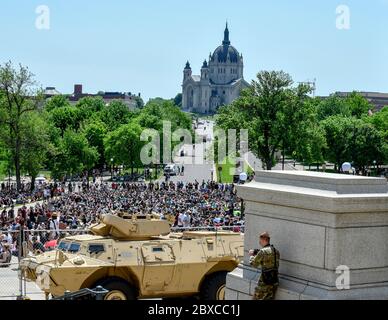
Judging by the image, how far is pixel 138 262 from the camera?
19375 millimetres

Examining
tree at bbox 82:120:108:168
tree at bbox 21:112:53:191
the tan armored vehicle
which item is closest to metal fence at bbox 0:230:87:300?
the tan armored vehicle

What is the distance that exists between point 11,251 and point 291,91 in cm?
3766

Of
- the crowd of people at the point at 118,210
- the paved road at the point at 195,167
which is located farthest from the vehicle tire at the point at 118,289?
the paved road at the point at 195,167

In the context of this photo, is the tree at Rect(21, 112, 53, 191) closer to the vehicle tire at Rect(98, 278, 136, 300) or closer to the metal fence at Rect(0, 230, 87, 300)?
the metal fence at Rect(0, 230, 87, 300)

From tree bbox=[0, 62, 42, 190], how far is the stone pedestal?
58213 mm

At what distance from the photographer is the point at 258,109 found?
196 feet

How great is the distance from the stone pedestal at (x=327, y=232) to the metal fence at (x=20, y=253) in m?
9.66

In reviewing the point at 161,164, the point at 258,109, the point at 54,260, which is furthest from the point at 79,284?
the point at 161,164

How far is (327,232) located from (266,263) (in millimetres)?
917

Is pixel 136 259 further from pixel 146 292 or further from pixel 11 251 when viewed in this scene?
pixel 11 251

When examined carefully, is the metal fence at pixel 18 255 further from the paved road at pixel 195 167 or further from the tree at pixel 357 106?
the tree at pixel 357 106

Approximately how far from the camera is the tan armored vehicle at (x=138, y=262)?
1866cm

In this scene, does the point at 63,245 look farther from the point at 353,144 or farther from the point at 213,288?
the point at 353,144

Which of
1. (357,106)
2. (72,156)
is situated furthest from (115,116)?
(72,156)
